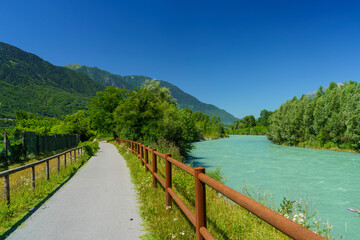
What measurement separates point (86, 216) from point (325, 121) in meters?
49.4

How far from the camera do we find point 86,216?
517 centimetres

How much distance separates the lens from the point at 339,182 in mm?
17781

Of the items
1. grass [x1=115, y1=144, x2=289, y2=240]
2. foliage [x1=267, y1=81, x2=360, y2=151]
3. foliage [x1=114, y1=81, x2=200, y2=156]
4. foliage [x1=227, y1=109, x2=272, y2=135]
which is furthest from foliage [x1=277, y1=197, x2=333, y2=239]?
foliage [x1=227, y1=109, x2=272, y2=135]

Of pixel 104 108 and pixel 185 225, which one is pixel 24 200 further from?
pixel 104 108

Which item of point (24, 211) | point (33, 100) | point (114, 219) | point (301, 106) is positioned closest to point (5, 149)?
point (24, 211)

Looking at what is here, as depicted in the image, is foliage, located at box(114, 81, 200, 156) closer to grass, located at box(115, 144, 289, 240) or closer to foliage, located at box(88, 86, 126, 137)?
grass, located at box(115, 144, 289, 240)

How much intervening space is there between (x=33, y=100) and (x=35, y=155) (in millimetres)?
197368

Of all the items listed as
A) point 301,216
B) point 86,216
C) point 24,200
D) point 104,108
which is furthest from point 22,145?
point 104,108

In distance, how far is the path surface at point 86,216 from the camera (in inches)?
166

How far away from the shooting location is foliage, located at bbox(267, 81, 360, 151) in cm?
3628

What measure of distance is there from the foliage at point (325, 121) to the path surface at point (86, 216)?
39315 millimetres

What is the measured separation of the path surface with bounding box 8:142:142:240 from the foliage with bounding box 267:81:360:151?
3931cm

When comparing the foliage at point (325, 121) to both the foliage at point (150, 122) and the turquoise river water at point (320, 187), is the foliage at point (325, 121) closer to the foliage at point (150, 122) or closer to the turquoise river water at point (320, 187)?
the turquoise river water at point (320, 187)

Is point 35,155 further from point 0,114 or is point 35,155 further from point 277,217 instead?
point 0,114
